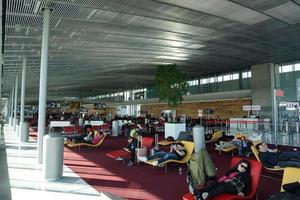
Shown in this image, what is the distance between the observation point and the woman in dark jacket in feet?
17.1

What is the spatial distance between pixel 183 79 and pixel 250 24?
5.92m

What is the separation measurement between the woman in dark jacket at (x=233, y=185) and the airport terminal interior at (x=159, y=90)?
0.07 ft

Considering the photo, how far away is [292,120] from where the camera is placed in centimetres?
2486

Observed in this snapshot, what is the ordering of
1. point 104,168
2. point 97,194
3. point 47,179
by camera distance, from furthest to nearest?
point 104,168 < point 47,179 < point 97,194

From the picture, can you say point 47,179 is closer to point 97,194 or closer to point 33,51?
point 97,194

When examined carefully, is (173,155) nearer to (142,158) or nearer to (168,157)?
(168,157)

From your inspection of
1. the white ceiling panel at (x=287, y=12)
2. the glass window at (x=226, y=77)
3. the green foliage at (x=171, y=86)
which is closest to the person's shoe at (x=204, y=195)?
the white ceiling panel at (x=287, y=12)

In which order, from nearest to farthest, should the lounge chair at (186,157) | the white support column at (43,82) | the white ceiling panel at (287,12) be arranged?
the lounge chair at (186,157) → the white support column at (43,82) → the white ceiling panel at (287,12)

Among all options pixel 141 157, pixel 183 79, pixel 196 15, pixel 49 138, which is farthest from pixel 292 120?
pixel 49 138

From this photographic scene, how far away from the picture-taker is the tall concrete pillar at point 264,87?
26469 millimetres

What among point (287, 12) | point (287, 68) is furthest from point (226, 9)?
point (287, 68)

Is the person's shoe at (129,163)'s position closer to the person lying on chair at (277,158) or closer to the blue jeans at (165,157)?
the blue jeans at (165,157)

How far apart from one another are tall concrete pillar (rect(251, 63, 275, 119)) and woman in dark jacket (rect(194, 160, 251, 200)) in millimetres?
21848

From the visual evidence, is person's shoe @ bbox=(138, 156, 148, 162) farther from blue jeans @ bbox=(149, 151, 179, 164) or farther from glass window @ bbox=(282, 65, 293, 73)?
glass window @ bbox=(282, 65, 293, 73)
